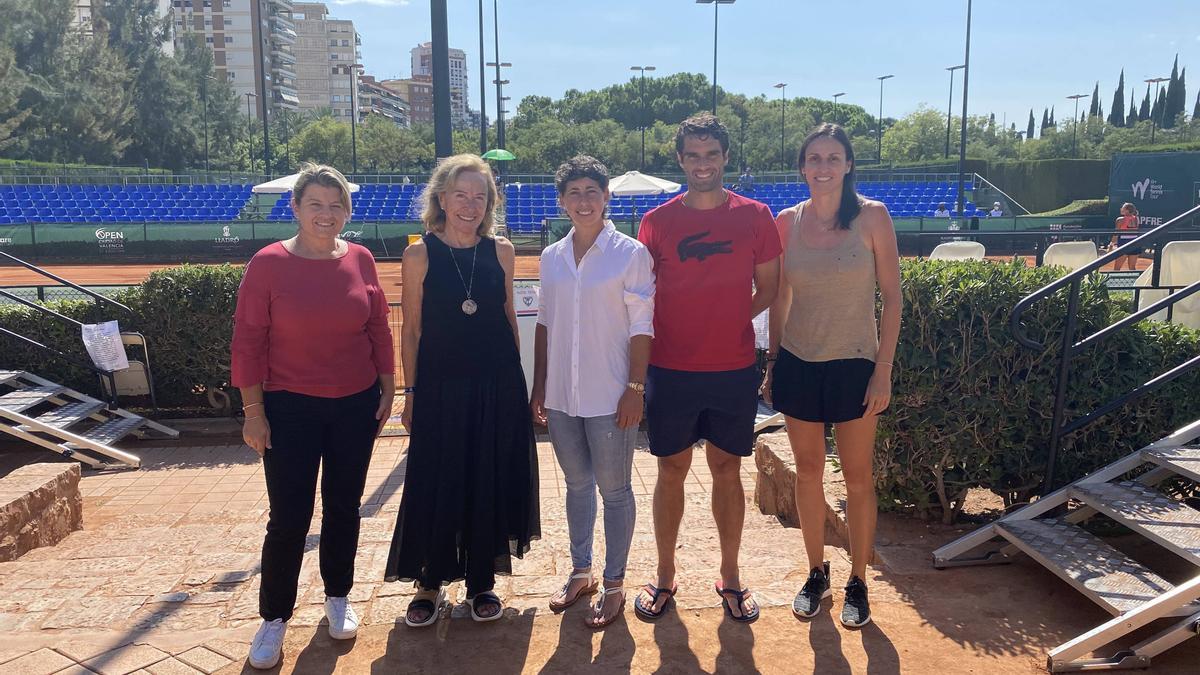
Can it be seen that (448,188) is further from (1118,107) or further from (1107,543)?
(1118,107)

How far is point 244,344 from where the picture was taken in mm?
2986

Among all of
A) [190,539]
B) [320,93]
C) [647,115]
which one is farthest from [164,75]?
[320,93]

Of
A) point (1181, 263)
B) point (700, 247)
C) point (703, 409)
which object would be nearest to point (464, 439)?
point (703, 409)

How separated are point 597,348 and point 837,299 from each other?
0.91 m

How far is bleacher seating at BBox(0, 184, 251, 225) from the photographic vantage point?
1217 inches

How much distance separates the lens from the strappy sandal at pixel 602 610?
10.6ft

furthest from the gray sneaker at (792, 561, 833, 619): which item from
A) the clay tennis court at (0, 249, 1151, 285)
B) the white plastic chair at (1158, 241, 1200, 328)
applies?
the clay tennis court at (0, 249, 1151, 285)

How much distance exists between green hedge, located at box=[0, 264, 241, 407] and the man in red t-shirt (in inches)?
216

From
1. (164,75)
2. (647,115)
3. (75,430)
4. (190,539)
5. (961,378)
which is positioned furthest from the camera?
(647,115)

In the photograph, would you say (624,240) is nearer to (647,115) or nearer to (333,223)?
(333,223)

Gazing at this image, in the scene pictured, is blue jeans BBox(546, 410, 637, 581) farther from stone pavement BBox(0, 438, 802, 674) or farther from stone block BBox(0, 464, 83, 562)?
stone block BBox(0, 464, 83, 562)

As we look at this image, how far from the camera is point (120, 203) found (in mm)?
32094

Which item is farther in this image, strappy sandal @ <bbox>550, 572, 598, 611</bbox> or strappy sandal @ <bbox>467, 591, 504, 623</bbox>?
strappy sandal @ <bbox>550, 572, 598, 611</bbox>

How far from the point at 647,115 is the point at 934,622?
335ft
